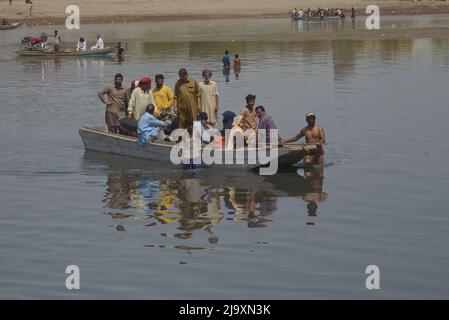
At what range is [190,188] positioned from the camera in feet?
67.8

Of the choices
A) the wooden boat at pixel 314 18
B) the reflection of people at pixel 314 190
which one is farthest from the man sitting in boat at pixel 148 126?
the wooden boat at pixel 314 18

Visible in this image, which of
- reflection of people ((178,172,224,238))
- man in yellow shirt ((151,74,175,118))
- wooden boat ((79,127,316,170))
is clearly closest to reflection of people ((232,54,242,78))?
wooden boat ((79,127,316,170))

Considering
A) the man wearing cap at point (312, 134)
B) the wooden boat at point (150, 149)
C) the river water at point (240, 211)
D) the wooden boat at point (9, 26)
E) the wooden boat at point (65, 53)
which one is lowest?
the river water at point (240, 211)

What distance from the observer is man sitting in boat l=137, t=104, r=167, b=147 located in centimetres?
2212

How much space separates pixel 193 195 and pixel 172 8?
72614mm

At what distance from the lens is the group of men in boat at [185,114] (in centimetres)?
2152

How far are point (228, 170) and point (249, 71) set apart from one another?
78.2ft

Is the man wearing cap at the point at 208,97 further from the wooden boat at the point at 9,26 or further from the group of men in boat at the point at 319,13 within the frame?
the group of men in boat at the point at 319,13

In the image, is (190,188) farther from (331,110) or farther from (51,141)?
(331,110)

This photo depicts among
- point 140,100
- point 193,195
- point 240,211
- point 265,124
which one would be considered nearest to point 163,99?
point 140,100

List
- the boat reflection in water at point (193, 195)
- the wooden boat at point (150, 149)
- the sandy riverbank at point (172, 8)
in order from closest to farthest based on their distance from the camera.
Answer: the boat reflection in water at point (193, 195), the wooden boat at point (150, 149), the sandy riverbank at point (172, 8)

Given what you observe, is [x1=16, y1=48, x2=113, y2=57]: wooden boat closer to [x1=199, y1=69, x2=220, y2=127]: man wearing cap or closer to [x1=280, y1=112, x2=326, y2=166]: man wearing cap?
[x1=199, y1=69, x2=220, y2=127]: man wearing cap

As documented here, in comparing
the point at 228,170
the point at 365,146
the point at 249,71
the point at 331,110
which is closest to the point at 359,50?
the point at 249,71

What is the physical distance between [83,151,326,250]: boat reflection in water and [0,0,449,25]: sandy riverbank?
65927mm
